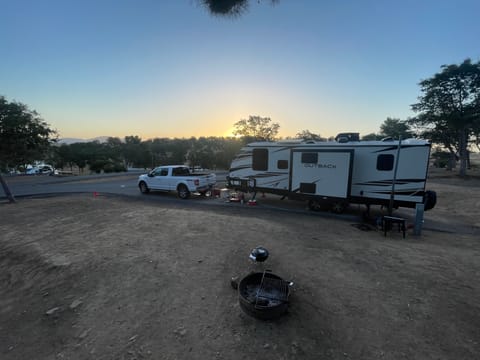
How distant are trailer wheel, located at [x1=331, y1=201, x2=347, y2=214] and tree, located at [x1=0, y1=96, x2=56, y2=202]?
589 inches

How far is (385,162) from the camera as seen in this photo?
28.2ft

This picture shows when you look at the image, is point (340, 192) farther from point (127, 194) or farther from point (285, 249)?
point (127, 194)

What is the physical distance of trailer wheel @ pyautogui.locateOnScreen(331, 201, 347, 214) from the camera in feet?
31.1

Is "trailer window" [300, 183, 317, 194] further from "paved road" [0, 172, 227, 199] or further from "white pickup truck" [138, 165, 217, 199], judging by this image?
"paved road" [0, 172, 227, 199]

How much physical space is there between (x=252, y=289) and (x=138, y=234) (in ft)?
14.3

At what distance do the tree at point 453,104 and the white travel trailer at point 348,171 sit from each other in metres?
23.5

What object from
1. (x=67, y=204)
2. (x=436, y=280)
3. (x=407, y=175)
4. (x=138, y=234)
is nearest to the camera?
(x=436, y=280)

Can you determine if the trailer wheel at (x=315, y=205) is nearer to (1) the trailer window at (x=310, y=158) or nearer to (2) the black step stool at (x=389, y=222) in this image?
(1) the trailer window at (x=310, y=158)

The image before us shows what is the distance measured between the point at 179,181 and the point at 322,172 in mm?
8045

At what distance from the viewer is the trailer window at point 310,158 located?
9484mm

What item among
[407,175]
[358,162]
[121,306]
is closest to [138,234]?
[121,306]

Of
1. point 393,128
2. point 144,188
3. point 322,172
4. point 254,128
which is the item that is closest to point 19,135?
point 144,188

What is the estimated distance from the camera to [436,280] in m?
4.09

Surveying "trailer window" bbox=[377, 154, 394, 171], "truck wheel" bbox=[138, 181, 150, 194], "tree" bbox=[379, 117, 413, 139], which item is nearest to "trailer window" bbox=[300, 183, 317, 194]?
"trailer window" bbox=[377, 154, 394, 171]
